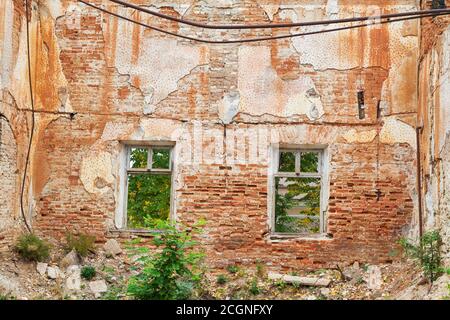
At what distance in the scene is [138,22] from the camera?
1085 cm

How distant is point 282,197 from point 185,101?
4660mm

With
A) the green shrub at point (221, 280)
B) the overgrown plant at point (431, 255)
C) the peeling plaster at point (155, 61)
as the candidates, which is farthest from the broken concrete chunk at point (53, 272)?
the overgrown plant at point (431, 255)

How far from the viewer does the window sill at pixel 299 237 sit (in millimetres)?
10586

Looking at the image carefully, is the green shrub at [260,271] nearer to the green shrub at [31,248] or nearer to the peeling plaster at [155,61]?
the peeling plaster at [155,61]

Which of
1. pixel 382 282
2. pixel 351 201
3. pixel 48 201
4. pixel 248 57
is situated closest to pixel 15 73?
pixel 48 201

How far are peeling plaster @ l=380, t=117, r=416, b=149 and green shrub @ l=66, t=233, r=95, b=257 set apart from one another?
4.57 metres

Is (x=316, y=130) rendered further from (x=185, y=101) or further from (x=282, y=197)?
(x=282, y=197)

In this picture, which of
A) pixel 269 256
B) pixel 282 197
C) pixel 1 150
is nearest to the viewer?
pixel 1 150

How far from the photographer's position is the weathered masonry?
10.6 metres

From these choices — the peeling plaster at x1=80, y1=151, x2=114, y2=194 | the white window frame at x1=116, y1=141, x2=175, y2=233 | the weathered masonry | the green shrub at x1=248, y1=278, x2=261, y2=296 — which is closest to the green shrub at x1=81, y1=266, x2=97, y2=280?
the weathered masonry

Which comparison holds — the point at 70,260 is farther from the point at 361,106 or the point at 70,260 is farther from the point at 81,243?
the point at 361,106

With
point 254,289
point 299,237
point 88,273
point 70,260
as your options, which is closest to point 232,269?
point 254,289

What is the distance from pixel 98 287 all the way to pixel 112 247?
0.83m

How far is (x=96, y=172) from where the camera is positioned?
424 inches
